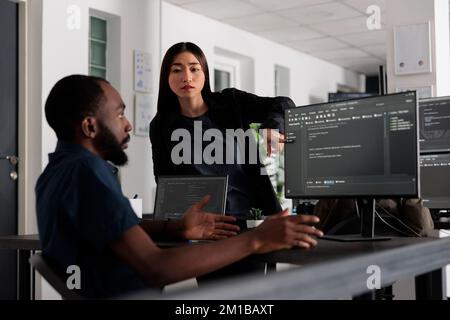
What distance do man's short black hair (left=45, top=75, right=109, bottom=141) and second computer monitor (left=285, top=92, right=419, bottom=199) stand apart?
830mm

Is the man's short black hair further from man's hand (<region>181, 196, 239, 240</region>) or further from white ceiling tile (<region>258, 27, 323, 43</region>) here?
white ceiling tile (<region>258, 27, 323, 43</region>)

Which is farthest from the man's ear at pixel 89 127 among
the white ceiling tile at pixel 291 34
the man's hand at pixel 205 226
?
the white ceiling tile at pixel 291 34

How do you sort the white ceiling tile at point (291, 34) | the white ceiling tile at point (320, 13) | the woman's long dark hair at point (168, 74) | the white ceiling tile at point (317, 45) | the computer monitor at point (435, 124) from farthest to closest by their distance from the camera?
1. the white ceiling tile at point (317, 45)
2. the white ceiling tile at point (291, 34)
3. the white ceiling tile at point (320, 13)
4. the computer monitor at point (435, 124)
5. the woman's long dark hair at point (168, 74)

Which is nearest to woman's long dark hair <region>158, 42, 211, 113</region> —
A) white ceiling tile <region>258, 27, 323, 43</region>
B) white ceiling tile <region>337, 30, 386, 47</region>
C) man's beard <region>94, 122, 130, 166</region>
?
man's beard <region>94, 122, 130, 166</region>

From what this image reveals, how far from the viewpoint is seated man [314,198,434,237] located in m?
1.97

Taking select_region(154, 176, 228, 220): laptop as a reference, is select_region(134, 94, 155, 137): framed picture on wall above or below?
above

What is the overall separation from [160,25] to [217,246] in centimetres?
486

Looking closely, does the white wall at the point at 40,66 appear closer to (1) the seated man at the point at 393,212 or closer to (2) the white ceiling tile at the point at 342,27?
(1) the seated man at the point at 393,212

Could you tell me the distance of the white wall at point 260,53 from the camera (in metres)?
6.18

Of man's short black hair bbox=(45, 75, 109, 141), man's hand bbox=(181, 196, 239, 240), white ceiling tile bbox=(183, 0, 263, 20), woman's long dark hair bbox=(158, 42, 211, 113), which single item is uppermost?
white ceiling tile bbox=(183, 0, 263, 20)

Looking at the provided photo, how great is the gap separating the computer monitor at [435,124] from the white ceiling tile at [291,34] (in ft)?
15.4
